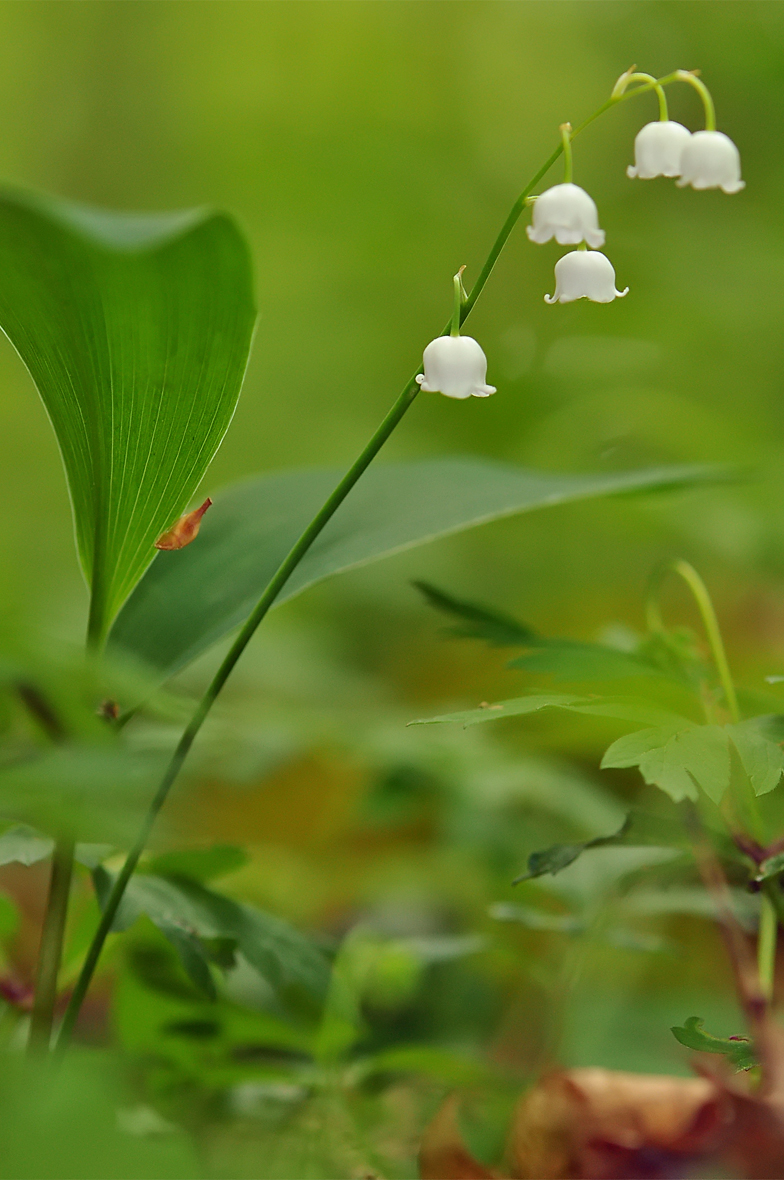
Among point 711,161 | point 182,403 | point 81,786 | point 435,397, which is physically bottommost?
point 435,397

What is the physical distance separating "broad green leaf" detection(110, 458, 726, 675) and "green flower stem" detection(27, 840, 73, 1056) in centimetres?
13

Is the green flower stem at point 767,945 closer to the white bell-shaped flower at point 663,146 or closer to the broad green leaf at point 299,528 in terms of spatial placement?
the broad green leaf at point 299,528

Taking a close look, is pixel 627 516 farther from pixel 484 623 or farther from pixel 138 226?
pixel 138 226

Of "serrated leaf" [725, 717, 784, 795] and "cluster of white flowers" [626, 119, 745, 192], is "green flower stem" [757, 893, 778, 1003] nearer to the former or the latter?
"serrated leaf" [725, 717, 784, 795]

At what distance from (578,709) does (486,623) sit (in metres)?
0.16

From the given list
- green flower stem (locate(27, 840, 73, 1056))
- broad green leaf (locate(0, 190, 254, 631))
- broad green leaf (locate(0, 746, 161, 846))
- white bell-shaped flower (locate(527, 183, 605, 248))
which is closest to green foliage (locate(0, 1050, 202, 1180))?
broad green leaf (locate(0, 746, 161, 846))

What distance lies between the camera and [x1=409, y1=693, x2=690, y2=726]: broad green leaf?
0.49m

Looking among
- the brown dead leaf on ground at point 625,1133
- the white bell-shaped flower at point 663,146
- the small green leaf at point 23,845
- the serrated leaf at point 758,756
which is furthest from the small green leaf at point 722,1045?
the white bell-shaped flower at point 663,146

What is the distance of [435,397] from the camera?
2.88 metres

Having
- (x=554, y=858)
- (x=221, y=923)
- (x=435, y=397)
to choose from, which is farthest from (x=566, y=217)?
(x=435, y=397)

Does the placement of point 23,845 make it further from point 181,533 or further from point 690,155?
point 690,155

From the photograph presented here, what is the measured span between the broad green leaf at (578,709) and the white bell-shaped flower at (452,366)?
166 millimetres

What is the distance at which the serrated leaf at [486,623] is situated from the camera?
63cm

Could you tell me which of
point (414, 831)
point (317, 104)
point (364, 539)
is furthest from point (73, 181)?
point (364, 539)
